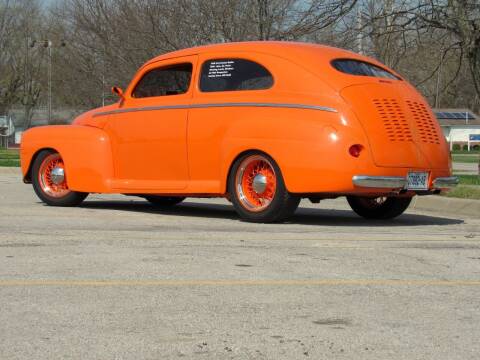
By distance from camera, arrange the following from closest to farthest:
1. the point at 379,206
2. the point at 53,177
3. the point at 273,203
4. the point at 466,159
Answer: the point at 273,203
the point at 379,206
the point at 53,177
the point at 466,159

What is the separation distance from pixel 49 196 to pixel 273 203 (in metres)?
3.48

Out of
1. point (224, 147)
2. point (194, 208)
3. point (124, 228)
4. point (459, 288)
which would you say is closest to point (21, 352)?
point (459, 288)

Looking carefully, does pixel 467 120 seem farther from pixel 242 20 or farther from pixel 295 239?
pixel 295 239

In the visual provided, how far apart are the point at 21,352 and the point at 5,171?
18.2m

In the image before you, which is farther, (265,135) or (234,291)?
(265,135)

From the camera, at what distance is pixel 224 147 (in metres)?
10.0

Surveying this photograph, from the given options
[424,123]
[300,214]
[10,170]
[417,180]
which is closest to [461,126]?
[10,170]

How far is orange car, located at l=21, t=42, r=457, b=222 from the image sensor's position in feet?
30.8

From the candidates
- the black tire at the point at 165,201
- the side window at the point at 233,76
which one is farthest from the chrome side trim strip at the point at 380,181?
the black tire at the point at 165,201

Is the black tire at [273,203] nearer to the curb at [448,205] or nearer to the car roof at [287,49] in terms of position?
the car roof at [287,49]

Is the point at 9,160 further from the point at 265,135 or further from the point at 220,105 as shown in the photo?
the point at 265,135

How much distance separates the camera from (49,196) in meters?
11.9

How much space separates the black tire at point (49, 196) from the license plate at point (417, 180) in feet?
13.5

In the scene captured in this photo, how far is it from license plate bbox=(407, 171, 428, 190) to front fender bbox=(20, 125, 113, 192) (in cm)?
353
